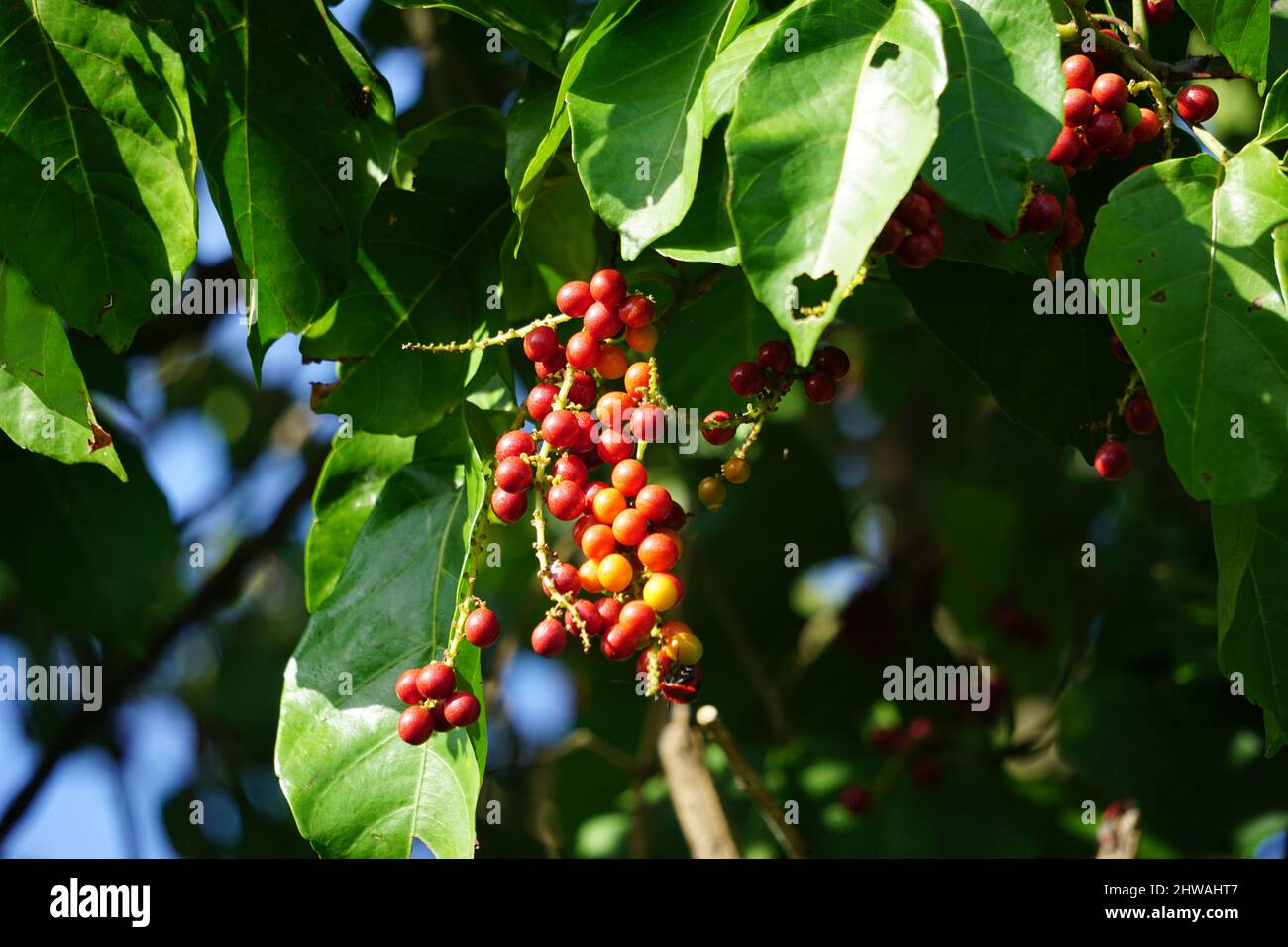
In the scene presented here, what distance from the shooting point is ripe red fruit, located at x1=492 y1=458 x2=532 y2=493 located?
1149mm

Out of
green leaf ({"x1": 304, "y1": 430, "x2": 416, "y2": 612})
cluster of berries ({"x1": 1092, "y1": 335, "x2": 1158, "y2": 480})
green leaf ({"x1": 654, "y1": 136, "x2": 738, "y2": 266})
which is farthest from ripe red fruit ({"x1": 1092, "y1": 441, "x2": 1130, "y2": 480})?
green leaf ({"x1": 304, "y1": 430, "x2": 416, "y2": 612})

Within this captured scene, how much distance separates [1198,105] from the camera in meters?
1.25

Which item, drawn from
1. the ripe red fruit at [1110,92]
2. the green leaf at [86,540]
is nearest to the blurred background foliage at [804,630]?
the green leaf at [86,540]

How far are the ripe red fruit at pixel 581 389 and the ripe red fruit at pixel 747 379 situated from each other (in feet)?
0.43

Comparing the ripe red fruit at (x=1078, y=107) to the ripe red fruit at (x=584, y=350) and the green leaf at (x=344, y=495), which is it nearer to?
the ripe red fruit at (x=584, y=350)

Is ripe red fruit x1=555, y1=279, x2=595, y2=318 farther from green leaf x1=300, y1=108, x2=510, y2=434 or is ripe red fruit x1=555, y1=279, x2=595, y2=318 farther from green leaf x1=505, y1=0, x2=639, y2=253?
green leaf x1=300, y1=108, x2=510, y2=434

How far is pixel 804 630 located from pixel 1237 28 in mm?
1987

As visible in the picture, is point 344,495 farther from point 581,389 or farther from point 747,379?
point 747,379

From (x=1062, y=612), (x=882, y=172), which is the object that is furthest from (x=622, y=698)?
(x=882, y=172)

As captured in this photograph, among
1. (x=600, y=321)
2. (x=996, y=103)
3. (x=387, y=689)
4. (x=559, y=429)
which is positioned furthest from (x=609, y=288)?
(x=387, y=689)

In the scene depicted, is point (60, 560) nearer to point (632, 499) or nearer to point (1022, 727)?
point (632, 499)
